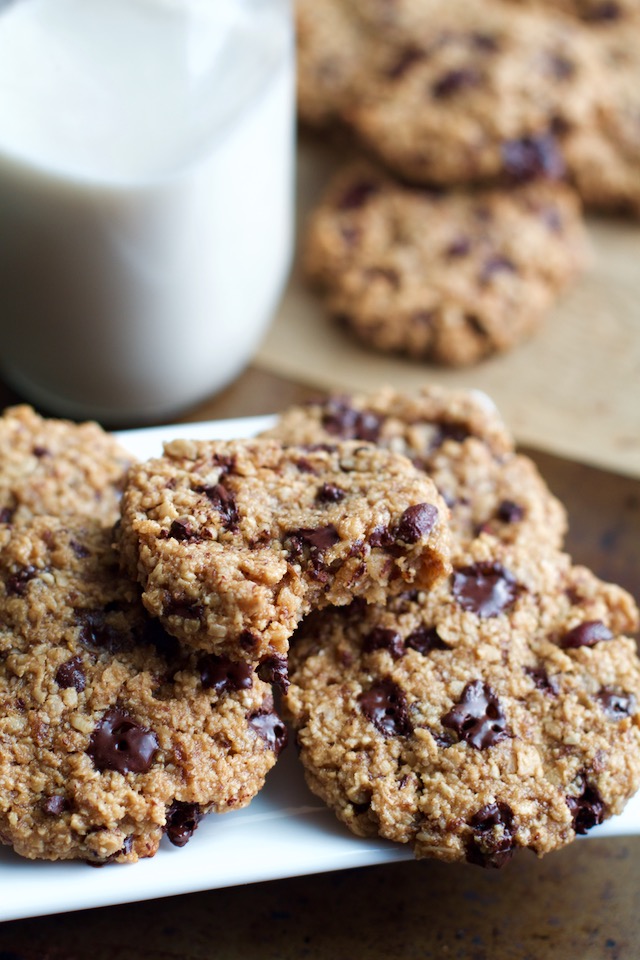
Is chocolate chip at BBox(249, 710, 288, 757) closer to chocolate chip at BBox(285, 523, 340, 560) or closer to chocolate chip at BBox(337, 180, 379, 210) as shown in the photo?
A: chocolate chip at BBox(285, 523, 340, 560)

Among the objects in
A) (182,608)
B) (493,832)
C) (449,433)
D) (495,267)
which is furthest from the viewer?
(495,267)

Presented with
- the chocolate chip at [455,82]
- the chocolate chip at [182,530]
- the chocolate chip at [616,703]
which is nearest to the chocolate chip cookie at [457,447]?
the chocolate chip at [616,703]

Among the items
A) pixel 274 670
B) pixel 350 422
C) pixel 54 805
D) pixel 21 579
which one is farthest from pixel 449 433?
pixel 54 805

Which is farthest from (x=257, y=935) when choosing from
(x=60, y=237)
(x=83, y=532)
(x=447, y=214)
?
(x=447, y=214)

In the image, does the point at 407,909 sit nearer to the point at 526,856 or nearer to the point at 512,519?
the point at 526,856

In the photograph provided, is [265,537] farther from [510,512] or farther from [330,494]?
[510,512]

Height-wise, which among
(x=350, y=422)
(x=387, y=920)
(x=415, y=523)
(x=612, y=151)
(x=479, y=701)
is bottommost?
(x=387, y=920)

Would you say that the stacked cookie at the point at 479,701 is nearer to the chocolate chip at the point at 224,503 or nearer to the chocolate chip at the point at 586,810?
the chocolate chip at the point at 586,810
